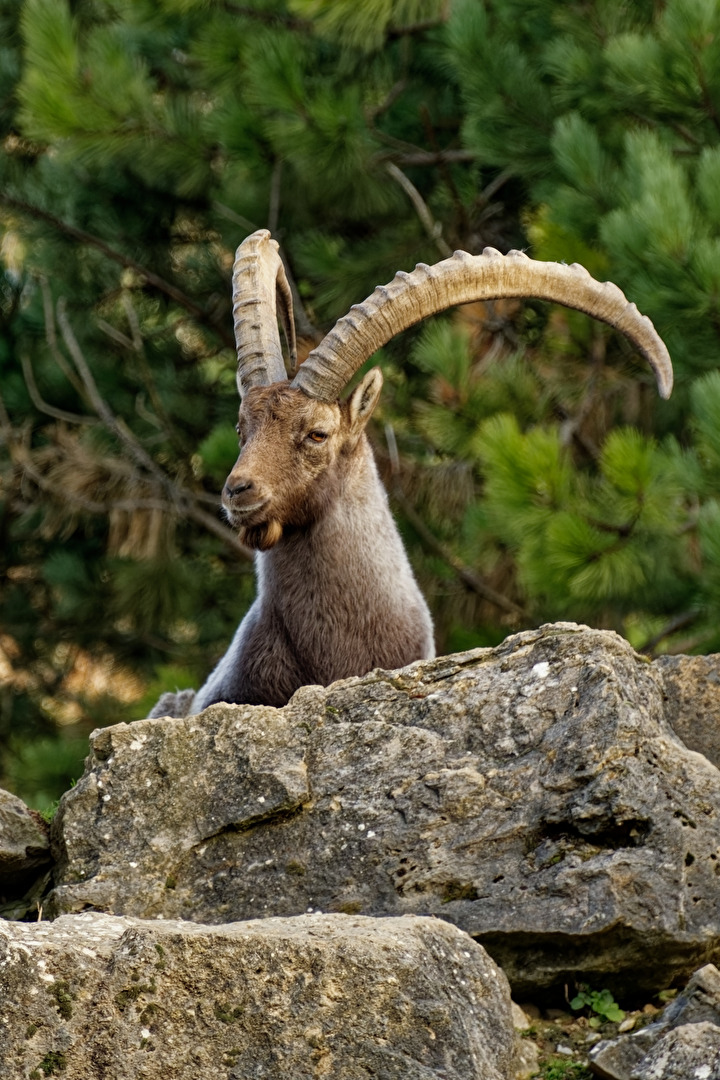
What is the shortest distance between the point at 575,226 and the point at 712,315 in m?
1.44

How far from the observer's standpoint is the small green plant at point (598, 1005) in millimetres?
4074

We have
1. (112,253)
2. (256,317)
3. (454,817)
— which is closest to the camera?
(454,817)

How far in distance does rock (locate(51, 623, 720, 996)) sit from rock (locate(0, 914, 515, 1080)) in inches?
27.2

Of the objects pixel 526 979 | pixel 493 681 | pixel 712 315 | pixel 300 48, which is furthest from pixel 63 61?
pixel 526 979

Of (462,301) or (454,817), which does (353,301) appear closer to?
(462,301)

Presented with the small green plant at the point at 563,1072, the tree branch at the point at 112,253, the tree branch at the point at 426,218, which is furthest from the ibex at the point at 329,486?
the tree branch at the point at 112,253

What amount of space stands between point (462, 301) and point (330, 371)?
626mm

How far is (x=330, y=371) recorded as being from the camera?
6.23m

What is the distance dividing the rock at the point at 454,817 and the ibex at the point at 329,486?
1462mm

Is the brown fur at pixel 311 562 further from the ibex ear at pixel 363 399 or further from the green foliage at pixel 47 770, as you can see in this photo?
the green foliage at pixel 47 770

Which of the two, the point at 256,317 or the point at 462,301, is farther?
the point at 256,317

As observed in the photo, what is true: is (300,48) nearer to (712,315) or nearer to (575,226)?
(575,226)

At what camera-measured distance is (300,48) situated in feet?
33.9

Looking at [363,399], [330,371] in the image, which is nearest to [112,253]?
[363,399]
